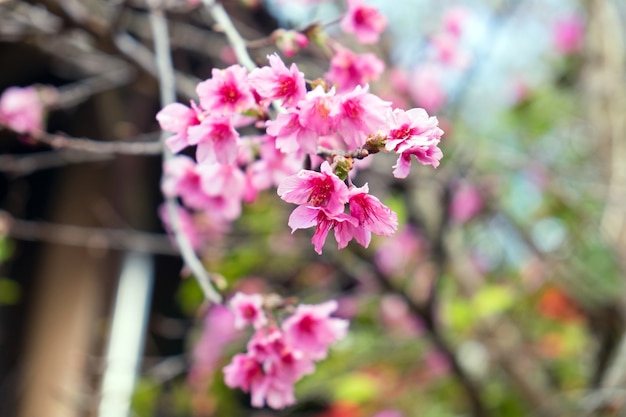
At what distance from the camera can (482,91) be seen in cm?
405

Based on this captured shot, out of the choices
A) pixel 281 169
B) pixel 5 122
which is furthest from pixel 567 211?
pixel 5 122

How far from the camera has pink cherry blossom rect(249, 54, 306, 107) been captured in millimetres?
738

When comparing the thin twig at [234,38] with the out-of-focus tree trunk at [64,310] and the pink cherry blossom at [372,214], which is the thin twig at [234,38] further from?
the out-of-focus tree trunk at [64,310]

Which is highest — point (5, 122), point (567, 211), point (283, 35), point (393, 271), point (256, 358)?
point (567, 211)

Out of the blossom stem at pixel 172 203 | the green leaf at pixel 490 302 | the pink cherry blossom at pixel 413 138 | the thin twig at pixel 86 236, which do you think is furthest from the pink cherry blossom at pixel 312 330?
the thin twig at pixel 86 236

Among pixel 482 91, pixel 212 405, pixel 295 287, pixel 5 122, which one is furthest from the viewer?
pixel 482 91

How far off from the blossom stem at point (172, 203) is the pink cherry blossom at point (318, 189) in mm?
311

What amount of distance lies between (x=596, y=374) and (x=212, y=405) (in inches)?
68.6

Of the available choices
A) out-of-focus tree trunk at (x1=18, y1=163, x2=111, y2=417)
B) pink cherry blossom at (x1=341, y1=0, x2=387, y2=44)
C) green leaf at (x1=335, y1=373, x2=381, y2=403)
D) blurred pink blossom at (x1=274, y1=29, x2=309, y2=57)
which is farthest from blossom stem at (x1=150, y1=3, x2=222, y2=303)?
out-of-focus tree trunk at (x1=18, y1=163, x2=111, y2=417)

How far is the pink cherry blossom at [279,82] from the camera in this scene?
0.74 m

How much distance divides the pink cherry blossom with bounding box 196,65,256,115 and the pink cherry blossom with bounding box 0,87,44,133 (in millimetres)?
843

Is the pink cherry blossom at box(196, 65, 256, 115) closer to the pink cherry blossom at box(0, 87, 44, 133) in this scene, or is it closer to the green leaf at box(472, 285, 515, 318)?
the pink cherry blossom at box(0, 87, 44, 133)

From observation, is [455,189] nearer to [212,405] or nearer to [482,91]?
[212,405]

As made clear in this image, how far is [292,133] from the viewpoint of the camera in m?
0.74
